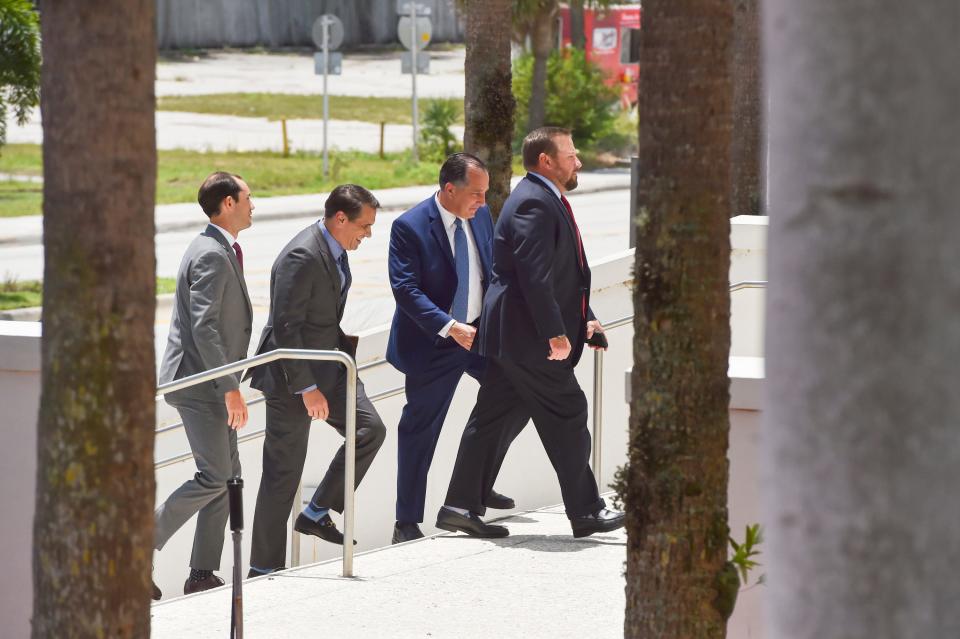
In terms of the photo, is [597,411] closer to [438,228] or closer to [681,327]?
[438,228]

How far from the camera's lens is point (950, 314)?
2.01 metres

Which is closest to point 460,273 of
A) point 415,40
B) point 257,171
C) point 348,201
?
point 348,201

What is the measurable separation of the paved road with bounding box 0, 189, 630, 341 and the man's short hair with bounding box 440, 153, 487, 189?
26.6 ft

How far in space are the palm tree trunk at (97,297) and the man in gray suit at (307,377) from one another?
3.57 metres

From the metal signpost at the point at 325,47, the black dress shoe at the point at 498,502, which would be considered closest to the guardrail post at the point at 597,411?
the black dress shoe at the point at 498,502

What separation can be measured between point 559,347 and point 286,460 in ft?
4.54

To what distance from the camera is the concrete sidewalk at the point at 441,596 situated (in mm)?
6277

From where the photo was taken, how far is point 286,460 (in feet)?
25.0

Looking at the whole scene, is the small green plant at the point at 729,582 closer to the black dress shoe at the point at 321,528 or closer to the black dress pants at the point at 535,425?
the black dress pants at the point at 535,425

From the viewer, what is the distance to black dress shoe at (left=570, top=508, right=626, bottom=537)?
7.50 m

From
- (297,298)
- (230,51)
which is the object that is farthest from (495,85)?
(230,51)

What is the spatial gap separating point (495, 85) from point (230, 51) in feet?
173

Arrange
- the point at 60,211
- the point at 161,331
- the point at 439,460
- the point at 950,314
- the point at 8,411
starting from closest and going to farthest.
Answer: the point at 950,314
the point at 60,211
the point at 8,411
the point at 439,460
the point at 161,331

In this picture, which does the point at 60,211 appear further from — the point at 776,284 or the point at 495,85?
the point at 495,85
